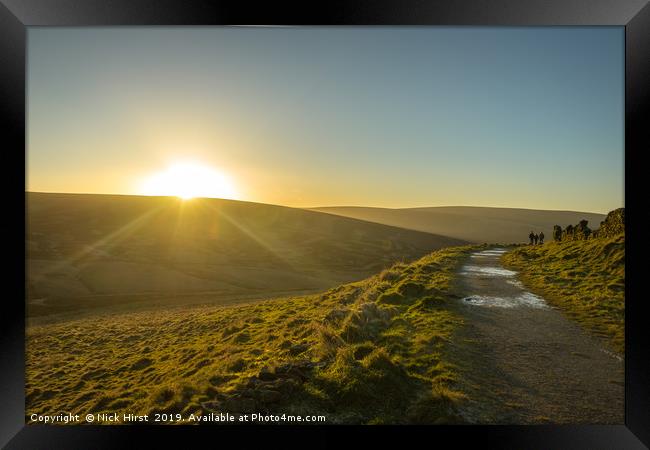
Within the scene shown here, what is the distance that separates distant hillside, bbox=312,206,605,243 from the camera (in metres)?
78.1

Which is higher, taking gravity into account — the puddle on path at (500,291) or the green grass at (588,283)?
the green grass at (588,283)

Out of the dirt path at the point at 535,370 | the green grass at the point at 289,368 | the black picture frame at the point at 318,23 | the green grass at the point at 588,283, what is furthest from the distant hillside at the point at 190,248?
the green grass at the point at 588,283

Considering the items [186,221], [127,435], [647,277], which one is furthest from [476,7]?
[186,221]

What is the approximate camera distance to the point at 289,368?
357cm

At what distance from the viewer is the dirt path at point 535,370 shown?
9.85 ft

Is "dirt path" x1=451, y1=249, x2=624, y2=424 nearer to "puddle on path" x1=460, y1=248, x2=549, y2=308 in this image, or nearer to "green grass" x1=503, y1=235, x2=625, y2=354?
"green grass" x1=503, y1=235, x2=625, y2=354

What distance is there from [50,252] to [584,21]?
4819cm

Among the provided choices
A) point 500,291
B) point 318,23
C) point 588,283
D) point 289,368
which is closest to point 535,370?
point 289,368

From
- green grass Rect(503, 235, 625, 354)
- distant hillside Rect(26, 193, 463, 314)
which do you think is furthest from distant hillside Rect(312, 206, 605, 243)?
green grass Rect(503, 235, 625, 354)

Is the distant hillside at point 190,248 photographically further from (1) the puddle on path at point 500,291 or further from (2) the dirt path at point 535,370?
(1) the puddle on path at point 500,291

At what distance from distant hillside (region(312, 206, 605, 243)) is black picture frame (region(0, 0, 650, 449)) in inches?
2950

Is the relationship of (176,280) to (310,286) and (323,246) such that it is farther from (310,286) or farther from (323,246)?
(323,246)

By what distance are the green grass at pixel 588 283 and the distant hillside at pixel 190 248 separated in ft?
28.7

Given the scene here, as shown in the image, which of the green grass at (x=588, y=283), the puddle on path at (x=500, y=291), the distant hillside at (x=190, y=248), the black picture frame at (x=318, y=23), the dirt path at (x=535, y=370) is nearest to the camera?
the black picture frame at (x=318, y=23)
